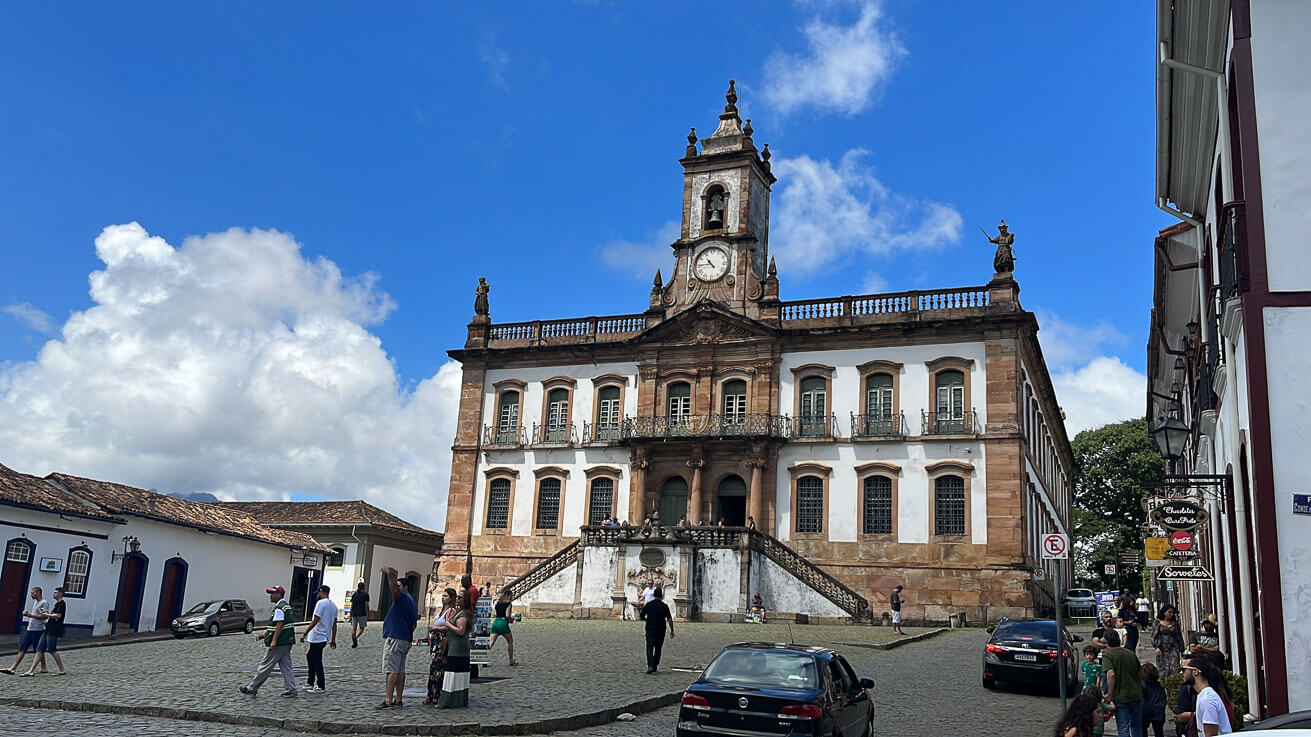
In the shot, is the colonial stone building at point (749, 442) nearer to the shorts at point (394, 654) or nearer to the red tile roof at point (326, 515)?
the red tile roof at point (326, 515)

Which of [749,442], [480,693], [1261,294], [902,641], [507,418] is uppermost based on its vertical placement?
[507,418]

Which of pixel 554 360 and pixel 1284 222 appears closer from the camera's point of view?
pixel 1284 222

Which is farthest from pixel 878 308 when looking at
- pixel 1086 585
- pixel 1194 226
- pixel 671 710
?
pixel 1086 585

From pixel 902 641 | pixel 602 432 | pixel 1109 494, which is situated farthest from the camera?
pixel 1109 494

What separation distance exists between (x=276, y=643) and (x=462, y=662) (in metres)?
2.65

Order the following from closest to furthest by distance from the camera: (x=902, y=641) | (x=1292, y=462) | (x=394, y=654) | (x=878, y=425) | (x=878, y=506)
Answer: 1. (x=1292, y=462)
2. (x=394, y=654)
3. (x=902, y=641)
4. (x=878, y=506)
5. (x=878, y=425)

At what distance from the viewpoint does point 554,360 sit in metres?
44.8

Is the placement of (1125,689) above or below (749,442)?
below

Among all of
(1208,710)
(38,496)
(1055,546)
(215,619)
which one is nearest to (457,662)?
(1208,710)

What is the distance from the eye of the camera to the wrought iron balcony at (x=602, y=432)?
43000 mm

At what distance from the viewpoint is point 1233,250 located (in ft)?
37.0

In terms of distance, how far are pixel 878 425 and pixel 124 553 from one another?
24.3 m

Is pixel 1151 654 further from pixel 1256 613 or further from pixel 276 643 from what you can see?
pixel 276 643

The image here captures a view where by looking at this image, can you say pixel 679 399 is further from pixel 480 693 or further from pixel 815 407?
pixel 480 693
